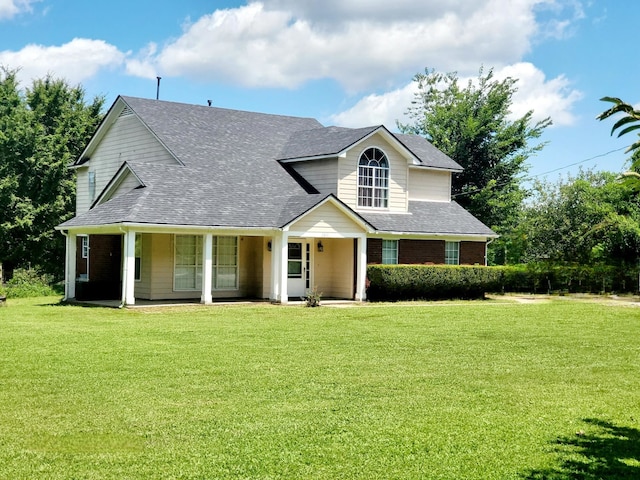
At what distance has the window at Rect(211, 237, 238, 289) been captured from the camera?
90.2 ft

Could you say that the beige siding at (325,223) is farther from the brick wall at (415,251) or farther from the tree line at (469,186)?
the tree line at (469,186)

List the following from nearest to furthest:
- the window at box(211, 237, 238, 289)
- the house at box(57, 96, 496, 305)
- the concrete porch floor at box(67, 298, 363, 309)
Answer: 1. the concrete porch floor at box(67, 298, 363, 309)
2. the house at box(57, 96, 496, 305)
3. the window at box(211, 237, 238, 289)

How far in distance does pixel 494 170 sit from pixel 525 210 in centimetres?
291

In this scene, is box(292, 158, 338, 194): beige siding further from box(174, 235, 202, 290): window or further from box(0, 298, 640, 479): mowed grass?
box(0, 298, 640, 479): mowed grass

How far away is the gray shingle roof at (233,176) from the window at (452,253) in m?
0.79

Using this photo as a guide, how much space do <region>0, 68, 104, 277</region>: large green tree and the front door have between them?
17989 millimetres

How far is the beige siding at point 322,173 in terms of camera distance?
28.8 m

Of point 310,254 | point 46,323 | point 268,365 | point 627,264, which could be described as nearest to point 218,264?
point 310,254

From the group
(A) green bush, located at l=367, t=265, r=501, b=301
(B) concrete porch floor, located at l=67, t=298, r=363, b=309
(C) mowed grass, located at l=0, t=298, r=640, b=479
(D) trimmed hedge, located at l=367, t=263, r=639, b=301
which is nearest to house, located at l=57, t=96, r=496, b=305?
(B) concrete porch floor, located at l=67, t=298, r=363, b=309

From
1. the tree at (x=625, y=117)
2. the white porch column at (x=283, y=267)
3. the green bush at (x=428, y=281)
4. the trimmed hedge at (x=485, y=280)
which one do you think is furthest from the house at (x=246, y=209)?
the tree at (x=625, y=117)

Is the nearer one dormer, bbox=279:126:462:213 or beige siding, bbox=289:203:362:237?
beige siding, bbox=289:203:362:237

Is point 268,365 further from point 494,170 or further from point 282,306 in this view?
point 494,170

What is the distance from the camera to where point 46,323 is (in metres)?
18.8

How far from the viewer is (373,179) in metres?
29.9
